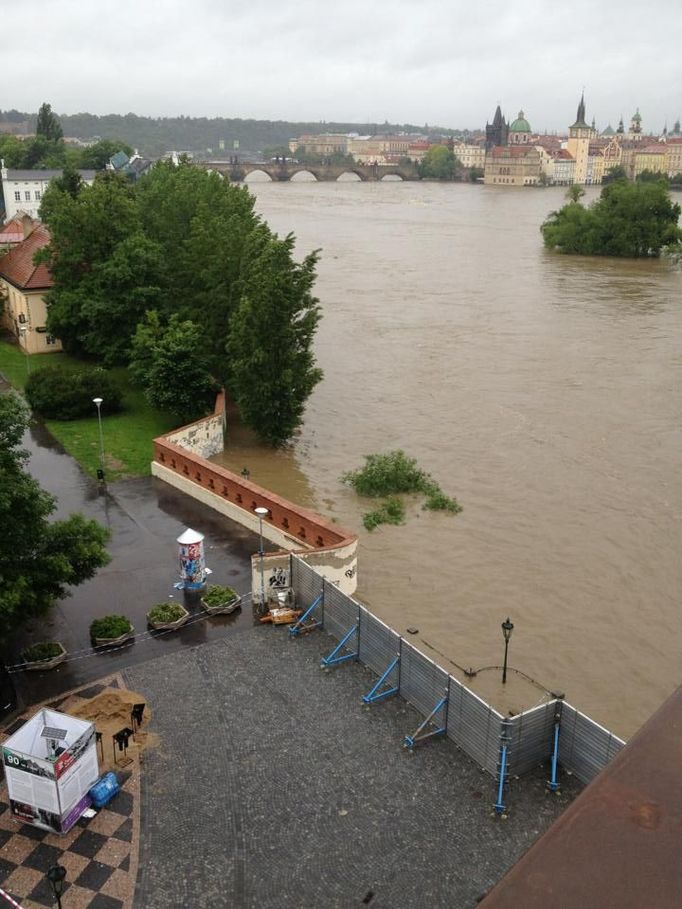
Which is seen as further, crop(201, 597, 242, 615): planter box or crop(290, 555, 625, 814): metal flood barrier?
crop(201, 597, 242, 615): planter box

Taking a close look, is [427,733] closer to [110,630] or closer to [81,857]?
[81,857]

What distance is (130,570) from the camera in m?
20.1

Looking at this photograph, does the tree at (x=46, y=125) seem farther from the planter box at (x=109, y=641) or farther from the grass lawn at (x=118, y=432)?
the planter box at (x=109, y=641)

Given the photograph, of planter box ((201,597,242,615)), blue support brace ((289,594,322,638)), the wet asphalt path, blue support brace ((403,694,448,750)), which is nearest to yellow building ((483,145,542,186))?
the wet asphalt path

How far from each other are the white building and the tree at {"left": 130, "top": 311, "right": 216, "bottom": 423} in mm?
58809

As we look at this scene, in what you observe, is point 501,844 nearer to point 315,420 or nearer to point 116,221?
point 315,420

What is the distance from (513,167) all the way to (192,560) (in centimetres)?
18771

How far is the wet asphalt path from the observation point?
16.5m

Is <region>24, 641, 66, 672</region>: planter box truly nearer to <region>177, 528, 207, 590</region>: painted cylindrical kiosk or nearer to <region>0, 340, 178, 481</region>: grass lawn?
<region>177, 528, 207, 590</region>: painted cylindrical kiosk

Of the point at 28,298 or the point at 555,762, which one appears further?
the point at 28,298

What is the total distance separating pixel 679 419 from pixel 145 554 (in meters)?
23.5

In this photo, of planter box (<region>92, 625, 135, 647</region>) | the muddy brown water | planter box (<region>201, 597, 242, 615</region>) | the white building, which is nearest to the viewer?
planter box (<region>92, 625, 135, 647</region>)

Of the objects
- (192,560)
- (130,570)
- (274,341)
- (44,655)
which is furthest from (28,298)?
(44,655)

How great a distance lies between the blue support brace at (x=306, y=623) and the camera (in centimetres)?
1730
